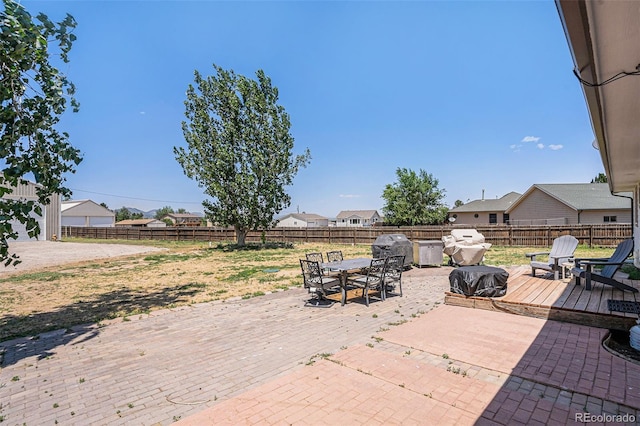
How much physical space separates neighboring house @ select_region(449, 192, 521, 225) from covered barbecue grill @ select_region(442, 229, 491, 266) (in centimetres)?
2248

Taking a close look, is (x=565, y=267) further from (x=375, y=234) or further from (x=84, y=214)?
(x=84, y=214)

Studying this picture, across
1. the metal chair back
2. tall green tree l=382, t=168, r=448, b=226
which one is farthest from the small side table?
tall green tree l=382, t=168, r=448, b=226

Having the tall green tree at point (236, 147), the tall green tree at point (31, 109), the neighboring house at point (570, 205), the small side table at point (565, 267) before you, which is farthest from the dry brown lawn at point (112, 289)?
the neighboring house at point (570, 205)

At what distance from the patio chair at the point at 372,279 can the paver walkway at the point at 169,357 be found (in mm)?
387

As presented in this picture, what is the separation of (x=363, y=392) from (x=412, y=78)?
1402 centimetres

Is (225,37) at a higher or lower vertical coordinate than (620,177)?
higher

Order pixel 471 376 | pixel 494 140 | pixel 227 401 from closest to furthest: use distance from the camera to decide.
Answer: pixel 227 401
pixel 471 376
pixel 494 140

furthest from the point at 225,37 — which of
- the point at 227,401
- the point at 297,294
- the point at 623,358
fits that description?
the point at 623,358

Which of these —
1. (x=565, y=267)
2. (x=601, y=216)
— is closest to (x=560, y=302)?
(x=565, y=267)

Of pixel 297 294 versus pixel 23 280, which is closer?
pixel 297 294

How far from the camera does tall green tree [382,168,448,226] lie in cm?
3791

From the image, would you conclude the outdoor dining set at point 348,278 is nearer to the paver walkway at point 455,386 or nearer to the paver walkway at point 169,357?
the paver walkway at point 169,357

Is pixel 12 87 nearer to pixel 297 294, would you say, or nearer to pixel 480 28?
pixel 297 294

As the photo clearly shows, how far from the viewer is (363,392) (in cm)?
309
